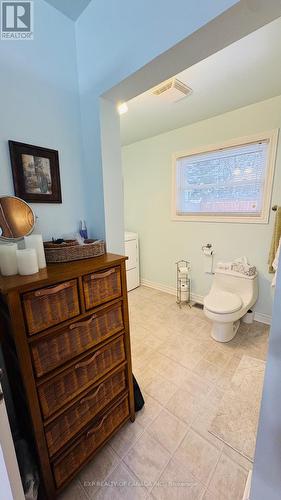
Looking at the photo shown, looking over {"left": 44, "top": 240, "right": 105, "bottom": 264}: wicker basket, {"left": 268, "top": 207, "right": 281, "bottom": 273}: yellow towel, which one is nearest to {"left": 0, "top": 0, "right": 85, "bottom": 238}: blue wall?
{"left": 44, "top": 240, "right": 105, "bottom": 264}: wicker basket

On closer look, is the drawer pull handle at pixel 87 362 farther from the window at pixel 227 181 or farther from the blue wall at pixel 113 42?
the window at pixel 227 181

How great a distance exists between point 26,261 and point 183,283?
2355mm

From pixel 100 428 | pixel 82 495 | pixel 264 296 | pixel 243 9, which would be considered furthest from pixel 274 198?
pixel 82 495

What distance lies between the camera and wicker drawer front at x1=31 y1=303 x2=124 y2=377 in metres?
0.85

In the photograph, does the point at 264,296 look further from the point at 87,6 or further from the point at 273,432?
the point at 87,6

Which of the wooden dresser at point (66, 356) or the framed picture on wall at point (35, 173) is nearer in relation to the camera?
the wooden dresser at point (66, 356)

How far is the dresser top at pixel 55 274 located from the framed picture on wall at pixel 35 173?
0.41 meters

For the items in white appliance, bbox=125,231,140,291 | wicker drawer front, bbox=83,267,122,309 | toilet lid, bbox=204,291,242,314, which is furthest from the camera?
white appliance, bbox=125,231,140,291

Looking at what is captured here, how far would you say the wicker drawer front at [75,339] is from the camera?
850 millimetres

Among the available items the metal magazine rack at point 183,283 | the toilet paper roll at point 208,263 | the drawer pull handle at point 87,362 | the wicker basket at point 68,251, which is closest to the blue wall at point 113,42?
the wicker basket at point 68,251

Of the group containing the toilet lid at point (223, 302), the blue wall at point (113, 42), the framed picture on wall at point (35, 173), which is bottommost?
the toilet lid at point (223, 302)

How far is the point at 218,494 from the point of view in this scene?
1.01 m

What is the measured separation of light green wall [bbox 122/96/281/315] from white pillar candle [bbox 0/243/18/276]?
7.43 feet

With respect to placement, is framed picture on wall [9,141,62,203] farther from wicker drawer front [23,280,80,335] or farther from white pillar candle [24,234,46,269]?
wicker drawer front [23,280,80,335]
